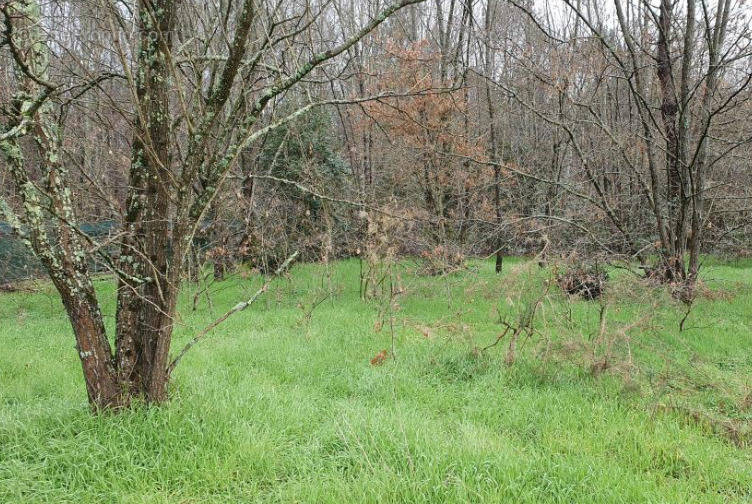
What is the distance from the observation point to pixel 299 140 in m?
4.44

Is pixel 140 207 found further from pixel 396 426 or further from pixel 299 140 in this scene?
pixel 396 426

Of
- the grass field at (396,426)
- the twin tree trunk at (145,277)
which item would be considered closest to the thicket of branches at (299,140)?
the twin tree trunk at (145,277)

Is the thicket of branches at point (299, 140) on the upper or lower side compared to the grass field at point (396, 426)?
upper

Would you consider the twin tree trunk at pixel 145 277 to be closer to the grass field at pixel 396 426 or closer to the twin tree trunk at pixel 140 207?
the twin tree trunk at pixel 140 207

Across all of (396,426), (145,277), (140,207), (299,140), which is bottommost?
(396,426)

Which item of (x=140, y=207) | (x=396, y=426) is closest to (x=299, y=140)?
(x=140, y=207)

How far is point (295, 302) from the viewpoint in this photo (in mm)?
9984

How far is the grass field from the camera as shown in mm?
2699

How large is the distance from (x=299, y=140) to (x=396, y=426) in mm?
2654

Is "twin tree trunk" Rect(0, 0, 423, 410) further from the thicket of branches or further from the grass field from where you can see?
the grass field

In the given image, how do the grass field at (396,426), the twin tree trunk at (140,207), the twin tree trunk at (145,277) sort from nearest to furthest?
1. the grass field at (396,426)
2. the twin tree trunk at (140,207)
3. the twin tree trunk at (145,277)

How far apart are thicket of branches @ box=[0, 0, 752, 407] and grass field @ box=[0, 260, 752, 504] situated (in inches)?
19.6

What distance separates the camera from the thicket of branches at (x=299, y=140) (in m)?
3.03

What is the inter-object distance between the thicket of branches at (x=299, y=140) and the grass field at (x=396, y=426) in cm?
50
